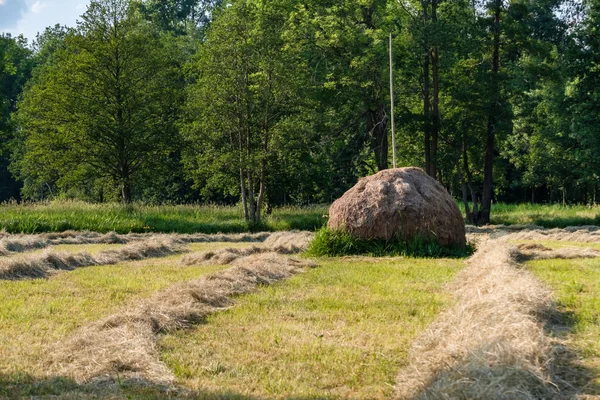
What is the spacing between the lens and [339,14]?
31062mm

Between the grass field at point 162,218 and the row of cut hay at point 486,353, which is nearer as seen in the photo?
the row of cut hay at point 486,353

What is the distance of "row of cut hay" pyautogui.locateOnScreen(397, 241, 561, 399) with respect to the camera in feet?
13.8

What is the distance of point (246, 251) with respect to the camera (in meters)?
14.4

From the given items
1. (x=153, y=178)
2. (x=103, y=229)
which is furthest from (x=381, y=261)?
(x=153, y=178)

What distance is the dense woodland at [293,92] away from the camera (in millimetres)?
27188

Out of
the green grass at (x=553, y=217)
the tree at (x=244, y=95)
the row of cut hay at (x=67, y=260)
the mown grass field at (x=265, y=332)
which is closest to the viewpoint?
the mown grass field at (x=265, y=332)

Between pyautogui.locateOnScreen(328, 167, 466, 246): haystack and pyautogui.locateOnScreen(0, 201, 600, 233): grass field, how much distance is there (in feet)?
34.4

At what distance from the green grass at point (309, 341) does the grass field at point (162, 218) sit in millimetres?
15224

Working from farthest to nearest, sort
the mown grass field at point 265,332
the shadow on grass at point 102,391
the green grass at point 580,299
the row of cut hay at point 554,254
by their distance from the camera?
the row of cut hay at point 554,254 → the green grass at point 580,299 → the mown grass field at point 265,332 → the shadow on grass at point 102,391

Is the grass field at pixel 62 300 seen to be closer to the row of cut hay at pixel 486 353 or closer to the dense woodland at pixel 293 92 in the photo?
the row of cut hay at pixel 486 353

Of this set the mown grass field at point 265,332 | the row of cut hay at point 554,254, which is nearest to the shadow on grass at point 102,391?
the mown grass field at point 265,332

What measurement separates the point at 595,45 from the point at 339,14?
11.8 metres

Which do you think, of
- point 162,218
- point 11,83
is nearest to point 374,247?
point 162,218

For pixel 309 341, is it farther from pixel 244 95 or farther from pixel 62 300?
pixel 244 95
